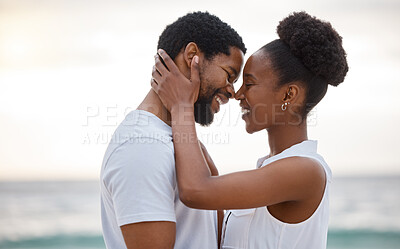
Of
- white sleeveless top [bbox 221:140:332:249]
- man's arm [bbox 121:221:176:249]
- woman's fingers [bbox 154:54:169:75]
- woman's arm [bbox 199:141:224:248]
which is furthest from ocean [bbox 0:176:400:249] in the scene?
man's arm [bbox 121:221:176:249]

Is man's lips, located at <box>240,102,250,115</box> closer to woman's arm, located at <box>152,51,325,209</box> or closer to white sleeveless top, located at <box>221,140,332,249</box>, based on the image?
A: white sleeveless top, located at <box>221,140,332,249</box>

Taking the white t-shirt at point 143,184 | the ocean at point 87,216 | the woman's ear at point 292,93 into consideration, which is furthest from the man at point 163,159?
the ocean at point 87,216

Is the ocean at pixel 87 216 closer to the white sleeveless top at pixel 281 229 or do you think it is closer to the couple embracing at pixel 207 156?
the white sleeveless top at pixel 281 229

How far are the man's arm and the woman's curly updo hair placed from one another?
897mm

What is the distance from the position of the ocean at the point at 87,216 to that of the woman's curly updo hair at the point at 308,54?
9.14 meters

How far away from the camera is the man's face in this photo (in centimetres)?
217

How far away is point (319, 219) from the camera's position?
2.23 m

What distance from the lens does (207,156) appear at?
7.99ft

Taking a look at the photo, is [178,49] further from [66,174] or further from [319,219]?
[66,174]

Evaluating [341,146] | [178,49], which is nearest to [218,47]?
[178,49]

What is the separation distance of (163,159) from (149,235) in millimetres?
295

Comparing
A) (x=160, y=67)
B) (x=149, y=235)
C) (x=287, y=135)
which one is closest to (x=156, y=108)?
(x=160, y=67)

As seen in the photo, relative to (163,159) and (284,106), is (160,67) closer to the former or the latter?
(163,159)

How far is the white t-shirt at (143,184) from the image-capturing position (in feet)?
5.96
